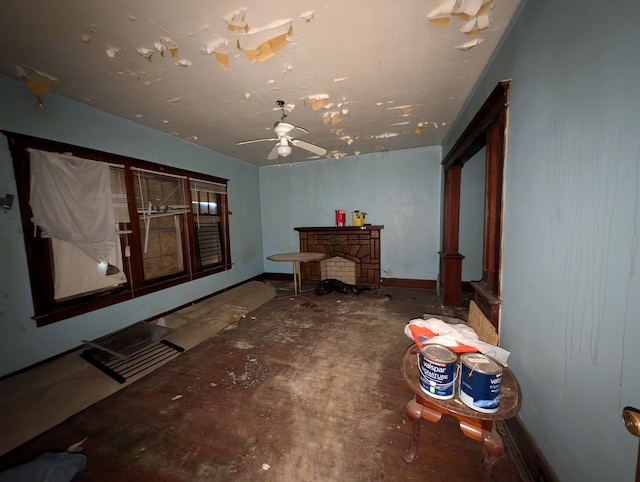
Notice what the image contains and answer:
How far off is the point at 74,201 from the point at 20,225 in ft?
1.47

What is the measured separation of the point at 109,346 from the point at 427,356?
3084mm

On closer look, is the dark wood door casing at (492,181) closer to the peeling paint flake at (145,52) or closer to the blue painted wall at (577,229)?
the blue painted wall at (577,229)

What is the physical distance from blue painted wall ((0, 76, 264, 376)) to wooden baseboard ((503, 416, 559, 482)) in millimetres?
3847

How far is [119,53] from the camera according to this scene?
68.1 inches

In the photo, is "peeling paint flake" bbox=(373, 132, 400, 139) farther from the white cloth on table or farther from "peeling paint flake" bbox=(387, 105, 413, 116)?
the white cloth on table

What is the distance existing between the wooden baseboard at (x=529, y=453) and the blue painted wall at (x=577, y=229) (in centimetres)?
5

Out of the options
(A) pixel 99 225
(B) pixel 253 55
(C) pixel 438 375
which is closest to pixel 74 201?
(A) pixel 99 225

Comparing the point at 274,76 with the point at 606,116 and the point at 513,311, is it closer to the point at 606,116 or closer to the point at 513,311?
the point at 606,116

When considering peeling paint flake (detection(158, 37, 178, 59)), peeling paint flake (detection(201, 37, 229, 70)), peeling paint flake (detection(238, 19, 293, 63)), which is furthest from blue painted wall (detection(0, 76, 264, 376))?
peeling paint flake (detection(238, 19, 293, 63))

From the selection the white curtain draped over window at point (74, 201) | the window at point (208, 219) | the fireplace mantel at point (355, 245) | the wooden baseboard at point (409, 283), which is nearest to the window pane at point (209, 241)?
the window at point (208, 219)

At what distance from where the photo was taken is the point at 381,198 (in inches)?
183

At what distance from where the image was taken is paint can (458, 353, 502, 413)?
93 centimetres

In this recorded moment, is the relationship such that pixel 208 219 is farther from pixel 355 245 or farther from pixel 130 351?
pixel 355 245

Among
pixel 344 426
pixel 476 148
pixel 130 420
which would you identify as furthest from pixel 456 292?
pixel 130 420
